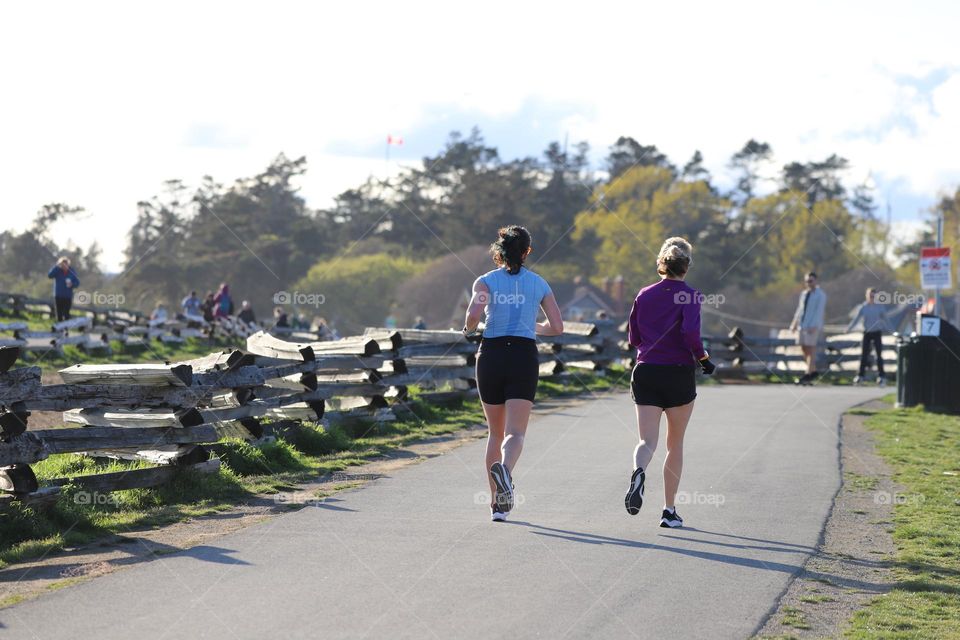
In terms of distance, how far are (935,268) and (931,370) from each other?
9.64ft

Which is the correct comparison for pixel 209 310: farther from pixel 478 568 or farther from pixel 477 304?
pixel 478 568

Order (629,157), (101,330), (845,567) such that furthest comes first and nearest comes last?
(629,157) < (101,330) < (845,567)

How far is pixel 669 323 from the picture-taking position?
8680 mm

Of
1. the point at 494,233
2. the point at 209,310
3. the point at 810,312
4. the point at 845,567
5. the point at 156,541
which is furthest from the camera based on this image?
the point at 494,233

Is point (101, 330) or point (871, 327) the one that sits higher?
point (871, 327)

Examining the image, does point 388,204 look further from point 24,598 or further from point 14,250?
point 24,598

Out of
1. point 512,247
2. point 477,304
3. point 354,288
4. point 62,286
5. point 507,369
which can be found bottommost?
point 507,369

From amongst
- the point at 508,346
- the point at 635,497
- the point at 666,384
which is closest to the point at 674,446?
the point at 666,384

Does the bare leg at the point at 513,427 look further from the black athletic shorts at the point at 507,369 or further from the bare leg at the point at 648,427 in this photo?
the bare leg at the point at 648,427

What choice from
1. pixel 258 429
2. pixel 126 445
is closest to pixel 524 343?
pixel 126 445

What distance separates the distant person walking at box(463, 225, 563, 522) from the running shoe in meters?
0.08

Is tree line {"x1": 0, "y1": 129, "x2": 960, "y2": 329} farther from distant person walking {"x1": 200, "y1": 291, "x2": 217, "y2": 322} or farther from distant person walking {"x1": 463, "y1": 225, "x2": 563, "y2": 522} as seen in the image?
distant person walking {"x1": 463, "y1": 225, "x2": 563, "y2": 522}

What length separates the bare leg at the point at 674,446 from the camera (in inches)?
344

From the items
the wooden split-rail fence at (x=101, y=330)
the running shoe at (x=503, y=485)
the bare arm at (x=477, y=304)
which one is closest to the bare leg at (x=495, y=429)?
the running shoe at (x=503, y=485)
